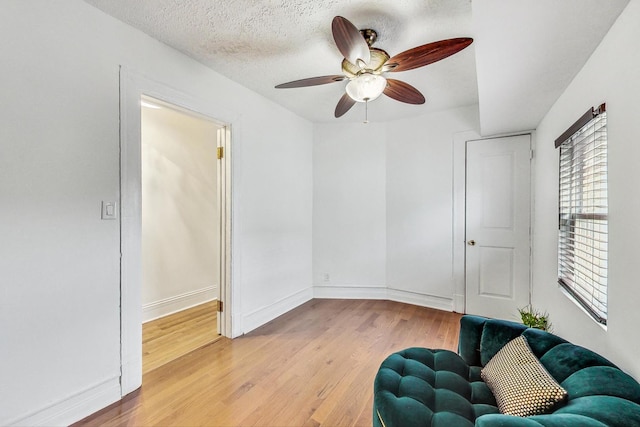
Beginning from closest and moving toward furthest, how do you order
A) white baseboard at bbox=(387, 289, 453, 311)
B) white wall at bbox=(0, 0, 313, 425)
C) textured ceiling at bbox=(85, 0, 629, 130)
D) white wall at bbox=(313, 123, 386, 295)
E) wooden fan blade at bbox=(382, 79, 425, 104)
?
1. textured ceiling at bbox=(85, 0, 629, 130)
2. white wall at bbox=(0, 0, 313, 425)
3. wooden fan blade at bbox=(382, 79, 425, 104)
4. white baseboard at bbox=(387, 289, 453, 311)
5. white wall at bbox=(313, 123, 386, 295)

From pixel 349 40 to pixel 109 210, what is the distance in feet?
5.86

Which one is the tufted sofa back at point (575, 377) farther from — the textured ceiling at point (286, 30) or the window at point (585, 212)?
the textured ceiling at point (286, 30)

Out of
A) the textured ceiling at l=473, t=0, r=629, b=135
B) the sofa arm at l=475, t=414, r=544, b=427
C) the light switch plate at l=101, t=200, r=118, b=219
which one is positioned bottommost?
the sofa arm at l=475, t=414, r=544, b=427

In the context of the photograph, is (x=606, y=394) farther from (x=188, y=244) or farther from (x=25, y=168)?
(x=188, y=244)

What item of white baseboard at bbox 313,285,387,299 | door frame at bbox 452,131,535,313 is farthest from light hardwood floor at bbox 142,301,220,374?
door frame at bbox 452,131,535,313

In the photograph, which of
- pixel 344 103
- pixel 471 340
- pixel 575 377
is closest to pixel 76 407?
pixel 471 340

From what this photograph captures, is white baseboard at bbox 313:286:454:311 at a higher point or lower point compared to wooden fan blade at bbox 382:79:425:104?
lower

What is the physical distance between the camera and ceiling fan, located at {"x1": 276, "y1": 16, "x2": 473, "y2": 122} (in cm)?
159

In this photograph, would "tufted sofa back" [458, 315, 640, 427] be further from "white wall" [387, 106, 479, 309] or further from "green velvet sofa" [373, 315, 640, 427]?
"white wall" [387, 106, 479, 309]

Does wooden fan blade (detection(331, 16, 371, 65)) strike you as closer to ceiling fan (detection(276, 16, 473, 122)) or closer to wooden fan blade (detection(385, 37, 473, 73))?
ceiling fan (detection(276, 16, 473, 122))

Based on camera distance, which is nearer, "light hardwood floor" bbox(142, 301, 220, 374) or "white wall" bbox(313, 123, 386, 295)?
"light hardwood floor" bbox(142, 301, 220, 374)

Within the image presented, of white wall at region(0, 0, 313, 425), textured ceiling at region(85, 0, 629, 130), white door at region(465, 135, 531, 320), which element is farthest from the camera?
white door at region(465, 135, 531, 320)

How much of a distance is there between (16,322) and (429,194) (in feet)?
12.4

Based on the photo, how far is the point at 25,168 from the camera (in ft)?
4.96
